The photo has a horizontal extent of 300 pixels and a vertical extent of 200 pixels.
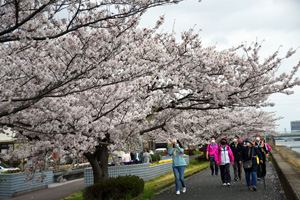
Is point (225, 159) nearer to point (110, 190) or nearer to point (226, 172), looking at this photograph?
point (226, 172)

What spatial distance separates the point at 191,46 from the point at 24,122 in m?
6.33

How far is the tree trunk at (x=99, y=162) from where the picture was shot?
356 inches

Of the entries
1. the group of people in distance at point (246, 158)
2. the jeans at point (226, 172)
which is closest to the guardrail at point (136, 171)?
the jeans at point (226, 172)

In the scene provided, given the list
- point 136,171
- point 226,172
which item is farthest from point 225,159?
point 136,171

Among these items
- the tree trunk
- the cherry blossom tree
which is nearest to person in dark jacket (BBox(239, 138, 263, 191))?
the tree trunk

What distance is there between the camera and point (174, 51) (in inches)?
403

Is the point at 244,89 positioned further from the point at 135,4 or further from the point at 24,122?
the point at 24,122

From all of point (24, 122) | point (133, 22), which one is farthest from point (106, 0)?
point (24, 122)

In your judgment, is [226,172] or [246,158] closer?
[246,158]

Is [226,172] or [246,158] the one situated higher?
[246,158]

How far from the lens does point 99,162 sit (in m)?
9.73

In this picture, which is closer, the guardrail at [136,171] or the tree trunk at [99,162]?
the tree trunk at [99,162]

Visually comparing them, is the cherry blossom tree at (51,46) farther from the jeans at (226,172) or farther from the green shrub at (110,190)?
the jeans at (226,172)

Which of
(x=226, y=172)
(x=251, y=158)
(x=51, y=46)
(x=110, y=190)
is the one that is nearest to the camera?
(x=51, y=46)
